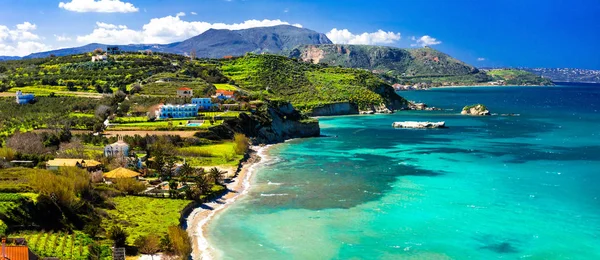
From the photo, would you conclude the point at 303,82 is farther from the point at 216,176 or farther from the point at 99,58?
the point at 216,176

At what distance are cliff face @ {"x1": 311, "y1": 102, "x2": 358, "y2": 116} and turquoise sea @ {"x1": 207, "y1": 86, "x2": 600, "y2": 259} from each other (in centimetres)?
4821

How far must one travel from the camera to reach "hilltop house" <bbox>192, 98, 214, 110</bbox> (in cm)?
9619

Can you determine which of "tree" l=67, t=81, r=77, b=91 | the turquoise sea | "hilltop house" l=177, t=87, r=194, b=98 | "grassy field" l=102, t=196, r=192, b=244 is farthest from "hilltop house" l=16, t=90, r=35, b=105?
"grassy field" l=102, t=196, r=192, b=244

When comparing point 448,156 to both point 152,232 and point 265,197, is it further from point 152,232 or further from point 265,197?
point 152,232

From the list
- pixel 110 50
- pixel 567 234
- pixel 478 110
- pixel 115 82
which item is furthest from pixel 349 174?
pixel 110 50

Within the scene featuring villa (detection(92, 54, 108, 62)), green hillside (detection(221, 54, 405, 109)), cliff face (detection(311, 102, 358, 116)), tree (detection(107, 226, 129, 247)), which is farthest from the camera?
green hillside (detection(221, 54, 405, 109))

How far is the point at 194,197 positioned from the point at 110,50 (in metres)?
131

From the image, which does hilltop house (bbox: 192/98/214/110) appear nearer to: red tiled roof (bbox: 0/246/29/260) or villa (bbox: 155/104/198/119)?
villa (bbox: 155/104/198/119)

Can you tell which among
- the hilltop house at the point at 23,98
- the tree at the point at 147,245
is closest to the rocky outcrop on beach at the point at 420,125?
the hilltop house at the point at 23,98

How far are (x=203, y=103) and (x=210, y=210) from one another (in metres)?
54.4

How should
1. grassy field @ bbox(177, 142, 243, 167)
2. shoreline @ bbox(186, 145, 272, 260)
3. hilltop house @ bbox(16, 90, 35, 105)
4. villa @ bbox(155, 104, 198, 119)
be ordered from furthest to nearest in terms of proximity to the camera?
hilltop house @ bbox(16, 90, 35, 105), villa @ bbox(155, 104, 198, 119), grassy field @ bbox(177, 142, 243, 167), shoreline @ bbox(186, 145, 272, 260)

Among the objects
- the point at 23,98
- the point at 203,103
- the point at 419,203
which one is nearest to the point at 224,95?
the point at 203,103

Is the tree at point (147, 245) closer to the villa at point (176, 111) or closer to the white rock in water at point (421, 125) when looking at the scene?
the villa at point (176, 111)

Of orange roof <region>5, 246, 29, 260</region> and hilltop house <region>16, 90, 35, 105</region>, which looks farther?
hilltop house <region>16, 90, 35, 105</region>
